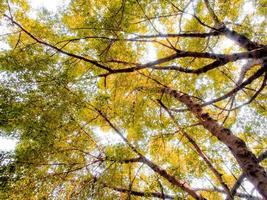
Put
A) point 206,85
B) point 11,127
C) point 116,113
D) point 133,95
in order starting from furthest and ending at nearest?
point 206,85
point 133,95
point 116,113
point 11,127

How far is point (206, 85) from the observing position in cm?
595

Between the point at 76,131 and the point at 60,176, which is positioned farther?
the point at 76,131

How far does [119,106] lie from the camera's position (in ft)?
17.0

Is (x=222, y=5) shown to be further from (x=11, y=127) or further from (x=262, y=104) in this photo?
(x=11, y=127)

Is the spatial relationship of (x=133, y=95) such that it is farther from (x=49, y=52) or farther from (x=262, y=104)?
(x=262, y=104)

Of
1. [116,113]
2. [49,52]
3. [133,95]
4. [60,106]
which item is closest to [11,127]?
[60,106]

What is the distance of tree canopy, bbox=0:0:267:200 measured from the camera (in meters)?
3.57

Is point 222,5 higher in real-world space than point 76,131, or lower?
higher

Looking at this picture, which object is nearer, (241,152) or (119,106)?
(241,152)

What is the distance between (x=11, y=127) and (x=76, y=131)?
3.34ft

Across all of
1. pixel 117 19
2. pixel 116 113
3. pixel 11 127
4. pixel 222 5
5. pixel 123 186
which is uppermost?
pixel 222 5

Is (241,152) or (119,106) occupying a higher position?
(119,106)

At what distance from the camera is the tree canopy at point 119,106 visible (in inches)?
141

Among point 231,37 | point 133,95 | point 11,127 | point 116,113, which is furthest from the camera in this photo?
point 133,95
